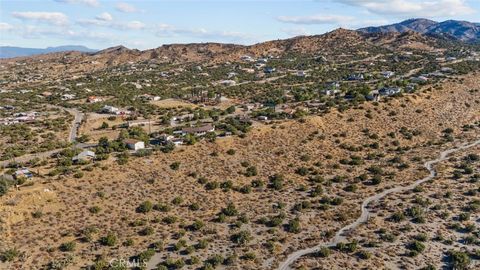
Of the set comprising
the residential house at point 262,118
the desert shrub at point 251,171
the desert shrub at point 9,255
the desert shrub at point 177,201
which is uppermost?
the residential house at point 262,118

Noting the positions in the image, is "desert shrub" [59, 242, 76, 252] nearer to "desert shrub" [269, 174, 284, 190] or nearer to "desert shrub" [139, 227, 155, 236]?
"desert shrub" [139, 227, 155, 236]

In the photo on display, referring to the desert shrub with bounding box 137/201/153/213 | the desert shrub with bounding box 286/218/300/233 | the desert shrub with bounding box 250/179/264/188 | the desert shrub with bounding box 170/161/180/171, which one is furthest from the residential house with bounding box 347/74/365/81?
the desert shrub with bounding box 137/201/153/213

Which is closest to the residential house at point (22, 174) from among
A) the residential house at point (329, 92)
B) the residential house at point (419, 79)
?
the residential house at point (329, 92)

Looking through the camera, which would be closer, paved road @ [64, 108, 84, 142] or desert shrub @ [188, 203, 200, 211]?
desert shrub @ [188, 203, 200, 211]

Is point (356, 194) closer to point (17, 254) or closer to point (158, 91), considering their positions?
point (17, 254)

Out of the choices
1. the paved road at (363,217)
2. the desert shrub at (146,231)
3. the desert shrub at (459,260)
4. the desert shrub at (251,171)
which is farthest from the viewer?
the desert shrub at (251,171)

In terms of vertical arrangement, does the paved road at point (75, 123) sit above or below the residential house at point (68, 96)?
below

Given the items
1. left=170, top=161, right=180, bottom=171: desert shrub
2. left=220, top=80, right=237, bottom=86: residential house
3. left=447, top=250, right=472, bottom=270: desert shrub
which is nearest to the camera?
left=447, top=250, right=472, bottom=270: desert shrub

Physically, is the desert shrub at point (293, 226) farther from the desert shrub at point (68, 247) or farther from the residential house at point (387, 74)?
the residential house at point (387, 74)

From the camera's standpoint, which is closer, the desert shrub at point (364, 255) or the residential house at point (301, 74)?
the desert shrub at point (364, 255)

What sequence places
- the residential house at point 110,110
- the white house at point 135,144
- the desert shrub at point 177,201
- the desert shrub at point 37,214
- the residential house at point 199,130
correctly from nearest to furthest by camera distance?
1. the desert shrub at point 37,214
2. the desert shrub at point 177,201
3. the white house at point 135,144
4. the residential house at point 199,130
5. the residential house at point 110,110

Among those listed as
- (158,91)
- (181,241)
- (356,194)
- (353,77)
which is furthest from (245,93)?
(181,241)

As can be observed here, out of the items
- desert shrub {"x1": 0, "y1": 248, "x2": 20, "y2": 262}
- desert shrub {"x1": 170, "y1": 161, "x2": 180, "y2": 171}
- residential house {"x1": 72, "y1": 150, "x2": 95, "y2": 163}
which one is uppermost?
residential house {"x1": 72, "y1": 150, "x2": 95, "y2": 163}
